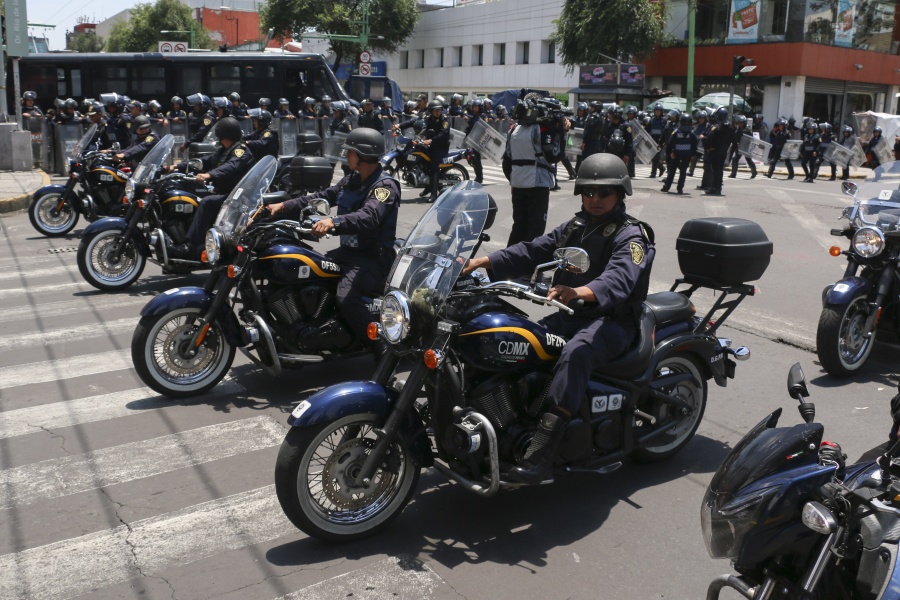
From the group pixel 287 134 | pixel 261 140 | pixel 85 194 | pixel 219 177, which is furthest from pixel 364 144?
pixel 287 134

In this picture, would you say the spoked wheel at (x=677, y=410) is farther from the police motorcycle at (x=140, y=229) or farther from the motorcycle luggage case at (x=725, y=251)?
the police motorcycle at (x=140, y=229)

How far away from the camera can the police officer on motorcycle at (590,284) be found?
4.18m

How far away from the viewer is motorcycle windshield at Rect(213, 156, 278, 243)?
6.38 m

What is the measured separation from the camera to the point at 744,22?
41.6 meters

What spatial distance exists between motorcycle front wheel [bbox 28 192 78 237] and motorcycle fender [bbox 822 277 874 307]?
1045cm

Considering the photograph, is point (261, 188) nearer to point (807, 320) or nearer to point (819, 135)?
point (807, 320)

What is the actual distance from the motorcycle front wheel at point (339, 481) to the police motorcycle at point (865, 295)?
395 cm

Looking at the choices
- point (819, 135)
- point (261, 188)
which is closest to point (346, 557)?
point (261, 188)

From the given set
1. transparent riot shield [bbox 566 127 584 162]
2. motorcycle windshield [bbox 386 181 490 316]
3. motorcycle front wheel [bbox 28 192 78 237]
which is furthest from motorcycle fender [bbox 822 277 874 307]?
transparent riot shield [bbox 566 127 584 162]

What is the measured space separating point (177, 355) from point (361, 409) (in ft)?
8.81

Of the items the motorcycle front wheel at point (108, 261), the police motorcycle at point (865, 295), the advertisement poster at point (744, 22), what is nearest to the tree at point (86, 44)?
the advertisement poster at point (744, 22)

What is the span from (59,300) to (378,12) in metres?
53.6

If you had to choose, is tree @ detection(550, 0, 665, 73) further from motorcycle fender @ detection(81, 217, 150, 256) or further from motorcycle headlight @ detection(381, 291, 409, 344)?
motorcycle headlight @ detection(381, 291, 409, 344)

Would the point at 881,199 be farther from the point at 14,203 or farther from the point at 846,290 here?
the point at 14,203
